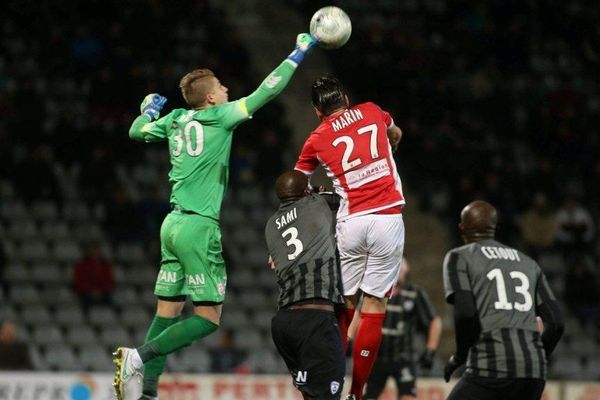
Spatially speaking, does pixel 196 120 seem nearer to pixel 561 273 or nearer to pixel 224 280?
pixel 224 280

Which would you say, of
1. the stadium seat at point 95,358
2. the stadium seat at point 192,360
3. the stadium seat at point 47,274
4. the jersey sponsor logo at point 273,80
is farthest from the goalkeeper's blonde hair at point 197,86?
the stadium seat at point 47,274

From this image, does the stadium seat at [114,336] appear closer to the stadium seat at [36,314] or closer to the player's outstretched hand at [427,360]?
the stadium seat at [36,314]

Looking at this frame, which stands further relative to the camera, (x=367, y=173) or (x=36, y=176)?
(x=36, y=176)

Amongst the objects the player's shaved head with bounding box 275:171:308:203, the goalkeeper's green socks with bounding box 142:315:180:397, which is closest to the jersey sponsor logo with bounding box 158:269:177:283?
the goalkeeper's green socks with bounding box 142:315:180:397

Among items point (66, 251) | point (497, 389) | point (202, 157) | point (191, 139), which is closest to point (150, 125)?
point (191, 139)

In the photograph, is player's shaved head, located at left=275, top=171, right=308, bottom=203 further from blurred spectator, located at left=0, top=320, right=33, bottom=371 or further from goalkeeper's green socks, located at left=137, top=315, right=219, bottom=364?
blurred spectator, located at left=0, top=320, right=33, bottom=371

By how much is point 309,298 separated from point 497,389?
4.05ft

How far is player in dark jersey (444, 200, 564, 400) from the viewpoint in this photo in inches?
263

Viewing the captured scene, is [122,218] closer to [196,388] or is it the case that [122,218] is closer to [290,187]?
[196,388]

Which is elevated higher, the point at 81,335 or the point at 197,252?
the point at 197,252

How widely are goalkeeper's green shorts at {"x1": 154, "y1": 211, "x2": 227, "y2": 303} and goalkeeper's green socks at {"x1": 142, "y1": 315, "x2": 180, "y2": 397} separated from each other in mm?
310

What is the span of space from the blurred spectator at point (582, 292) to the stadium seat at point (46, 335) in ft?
23.0

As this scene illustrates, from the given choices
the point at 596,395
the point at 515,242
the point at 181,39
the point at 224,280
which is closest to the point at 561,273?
the point at 515,242

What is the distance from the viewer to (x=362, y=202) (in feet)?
25.0
